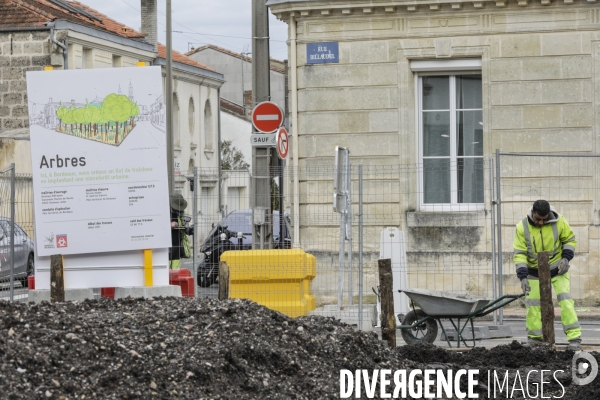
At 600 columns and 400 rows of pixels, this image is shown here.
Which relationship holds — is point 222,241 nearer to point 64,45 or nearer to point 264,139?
point 264,139

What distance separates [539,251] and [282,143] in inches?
219

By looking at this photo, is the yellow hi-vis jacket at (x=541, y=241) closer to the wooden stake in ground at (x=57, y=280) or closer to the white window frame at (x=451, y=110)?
the wooden stake in ground at (x=57, y=280)

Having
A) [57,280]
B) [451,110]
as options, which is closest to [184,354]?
[57,280]

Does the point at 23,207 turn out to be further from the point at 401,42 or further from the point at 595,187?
the point at 595,187

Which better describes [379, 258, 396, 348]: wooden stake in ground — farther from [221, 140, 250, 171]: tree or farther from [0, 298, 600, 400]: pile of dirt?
[221, 140, 250, 171]: tree

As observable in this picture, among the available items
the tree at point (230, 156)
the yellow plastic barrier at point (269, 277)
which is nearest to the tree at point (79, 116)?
the yellow plastic barrier at point (269, 277)

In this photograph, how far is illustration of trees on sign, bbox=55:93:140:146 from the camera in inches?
465

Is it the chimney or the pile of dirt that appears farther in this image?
the chimney

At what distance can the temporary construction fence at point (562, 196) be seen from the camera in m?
17.2

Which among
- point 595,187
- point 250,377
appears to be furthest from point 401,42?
point 250,377

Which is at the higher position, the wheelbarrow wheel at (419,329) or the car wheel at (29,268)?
the car wheel at (29,268)

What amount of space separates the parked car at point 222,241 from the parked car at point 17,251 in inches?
90.6

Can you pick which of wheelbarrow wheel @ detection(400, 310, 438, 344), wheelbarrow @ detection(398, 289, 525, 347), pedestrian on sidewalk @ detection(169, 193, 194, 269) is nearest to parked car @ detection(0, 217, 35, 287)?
pedestrian on sidewalk @ detection(169, 193, 194, 269)

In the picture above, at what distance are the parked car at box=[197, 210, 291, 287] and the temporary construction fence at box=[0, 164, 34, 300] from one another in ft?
7.39
